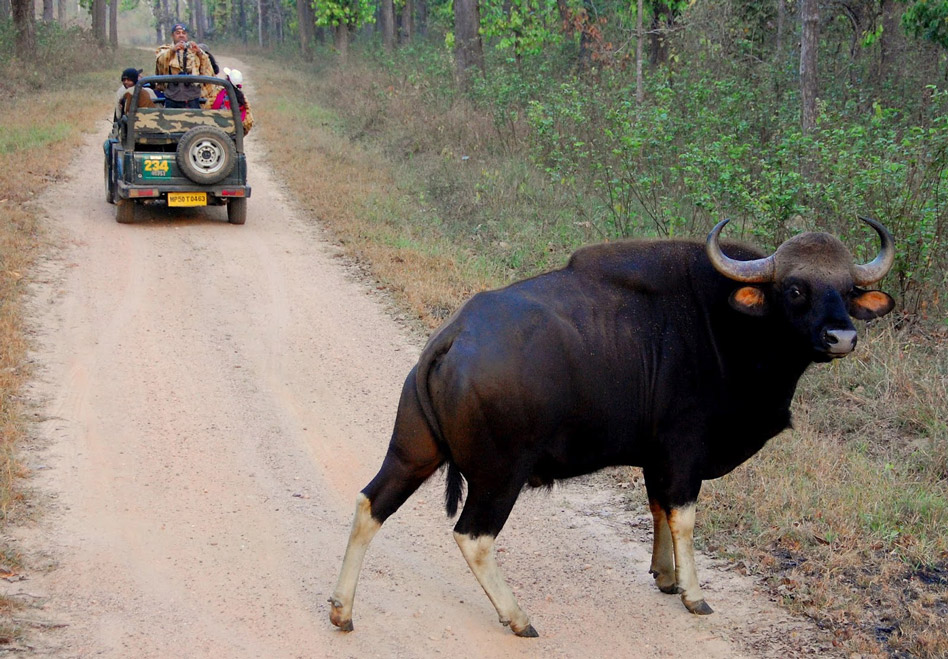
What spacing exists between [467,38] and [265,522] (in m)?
18.3

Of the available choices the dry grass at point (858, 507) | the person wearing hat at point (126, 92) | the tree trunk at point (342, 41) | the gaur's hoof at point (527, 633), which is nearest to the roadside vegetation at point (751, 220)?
the dry grass at point (858, 507)

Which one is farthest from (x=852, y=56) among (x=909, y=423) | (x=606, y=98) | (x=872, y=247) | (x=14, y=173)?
(x=14, y=173)

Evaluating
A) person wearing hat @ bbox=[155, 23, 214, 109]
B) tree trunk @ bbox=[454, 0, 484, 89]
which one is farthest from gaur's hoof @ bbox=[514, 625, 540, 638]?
tree trunk @ bbox=[454, 0, 484, 89]

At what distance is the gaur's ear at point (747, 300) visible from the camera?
447 cm

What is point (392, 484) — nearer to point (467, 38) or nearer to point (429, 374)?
point (429, 374)

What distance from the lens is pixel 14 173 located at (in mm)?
14344

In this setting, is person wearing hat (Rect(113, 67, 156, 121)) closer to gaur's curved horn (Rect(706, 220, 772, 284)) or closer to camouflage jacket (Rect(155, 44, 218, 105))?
camouflage jacket (Rect(155, 44, 218, 105))

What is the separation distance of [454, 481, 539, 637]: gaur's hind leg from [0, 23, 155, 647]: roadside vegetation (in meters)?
1.98

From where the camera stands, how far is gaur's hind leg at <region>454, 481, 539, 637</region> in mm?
4301

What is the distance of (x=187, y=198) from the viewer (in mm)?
12500

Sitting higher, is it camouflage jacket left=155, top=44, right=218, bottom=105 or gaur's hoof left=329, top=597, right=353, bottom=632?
camouflage jacket left=155, top=44, right=218, bottom=105

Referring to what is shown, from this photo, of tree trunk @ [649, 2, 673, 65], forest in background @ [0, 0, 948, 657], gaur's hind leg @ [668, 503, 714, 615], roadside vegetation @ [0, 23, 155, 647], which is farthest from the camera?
tree trunk @ [649, 2, 673, 65]

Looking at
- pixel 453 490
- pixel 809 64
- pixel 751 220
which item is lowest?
pixel 453 490

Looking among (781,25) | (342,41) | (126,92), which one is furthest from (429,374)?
(342,41)
